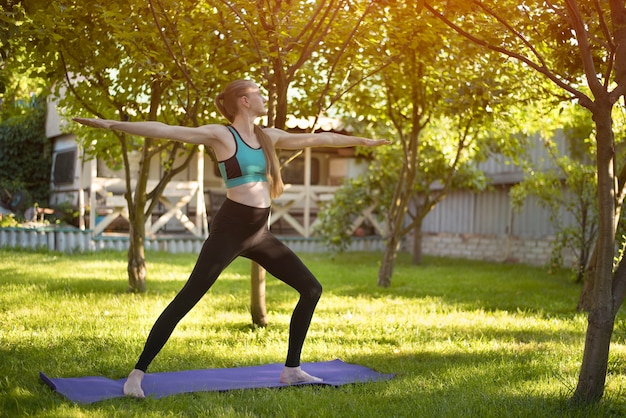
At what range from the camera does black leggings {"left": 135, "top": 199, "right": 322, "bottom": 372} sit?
503cm

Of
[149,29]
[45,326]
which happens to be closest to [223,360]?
[45,326]

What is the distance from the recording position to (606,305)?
16.0ft

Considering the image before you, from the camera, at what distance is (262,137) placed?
5387mm

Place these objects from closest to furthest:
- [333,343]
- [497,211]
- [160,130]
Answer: [160,130], [333,343], [497,211]

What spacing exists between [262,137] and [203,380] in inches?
65.7

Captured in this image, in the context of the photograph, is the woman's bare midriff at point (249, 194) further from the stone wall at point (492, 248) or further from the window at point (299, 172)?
the window at point (299, 172)

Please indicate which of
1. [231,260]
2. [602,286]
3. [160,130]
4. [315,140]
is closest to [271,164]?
[315,140]

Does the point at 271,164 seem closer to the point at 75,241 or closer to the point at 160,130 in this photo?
the point at 160,130

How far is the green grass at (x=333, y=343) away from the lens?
4.85 m

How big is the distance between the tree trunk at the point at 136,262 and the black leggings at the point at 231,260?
5277 mm

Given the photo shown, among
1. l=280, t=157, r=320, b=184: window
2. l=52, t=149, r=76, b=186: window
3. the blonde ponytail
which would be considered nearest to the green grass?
the blonde ponytail

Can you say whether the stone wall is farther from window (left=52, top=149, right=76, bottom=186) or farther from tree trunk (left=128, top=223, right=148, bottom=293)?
window (left=52, top=149, right=76, bottom=186)

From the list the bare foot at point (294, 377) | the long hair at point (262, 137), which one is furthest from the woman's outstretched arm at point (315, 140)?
the bare foot at point (294, 377)

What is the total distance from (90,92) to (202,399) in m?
5.86
